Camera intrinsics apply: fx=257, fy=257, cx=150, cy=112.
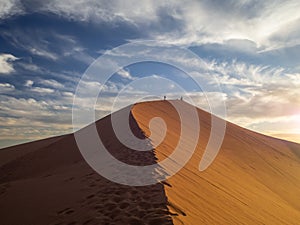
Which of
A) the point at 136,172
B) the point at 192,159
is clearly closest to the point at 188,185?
the point at 136,172

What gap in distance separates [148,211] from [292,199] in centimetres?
1130

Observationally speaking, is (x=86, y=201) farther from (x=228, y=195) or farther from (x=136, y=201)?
(x=228, y=195)

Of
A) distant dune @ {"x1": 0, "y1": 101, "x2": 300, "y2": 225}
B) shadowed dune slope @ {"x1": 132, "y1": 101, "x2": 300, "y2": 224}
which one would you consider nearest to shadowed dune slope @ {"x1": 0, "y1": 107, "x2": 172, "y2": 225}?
distant dune @ {"x1": 0, "y1": 101, "x2": 300, "y2": 225}

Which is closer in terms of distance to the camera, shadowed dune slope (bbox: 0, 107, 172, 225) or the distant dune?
shadowed dune slope (bbox: 0, 107, 172, 225)

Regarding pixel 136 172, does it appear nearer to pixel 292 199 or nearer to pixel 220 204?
pixel 220 204

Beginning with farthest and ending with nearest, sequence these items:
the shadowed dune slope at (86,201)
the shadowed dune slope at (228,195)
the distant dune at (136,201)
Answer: the shadowed dune slope at (228,195), the distant dune at (136,201), the shadowed dune slope at (86,201)

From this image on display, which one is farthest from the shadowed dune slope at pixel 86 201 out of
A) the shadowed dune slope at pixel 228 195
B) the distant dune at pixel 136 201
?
the shadowed dune slope at pixel 228 195

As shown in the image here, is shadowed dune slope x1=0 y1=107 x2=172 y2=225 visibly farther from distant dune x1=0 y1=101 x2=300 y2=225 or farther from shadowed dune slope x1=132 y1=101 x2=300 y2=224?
shadowed dune slope x1=132 y1=101 x2=300 y2=224

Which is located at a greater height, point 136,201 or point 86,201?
point 136,201

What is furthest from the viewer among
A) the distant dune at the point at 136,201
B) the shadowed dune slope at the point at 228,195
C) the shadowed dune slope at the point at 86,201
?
the shadowed dune slope at the point at 228,195

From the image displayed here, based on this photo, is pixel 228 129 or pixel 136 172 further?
pixel 228 129

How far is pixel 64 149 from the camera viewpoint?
17.8 meters

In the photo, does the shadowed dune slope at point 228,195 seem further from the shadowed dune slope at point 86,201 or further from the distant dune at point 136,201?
the shadowed dune slope at point 86,201

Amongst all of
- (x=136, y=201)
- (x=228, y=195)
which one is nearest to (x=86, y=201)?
(x=136, y=201)
